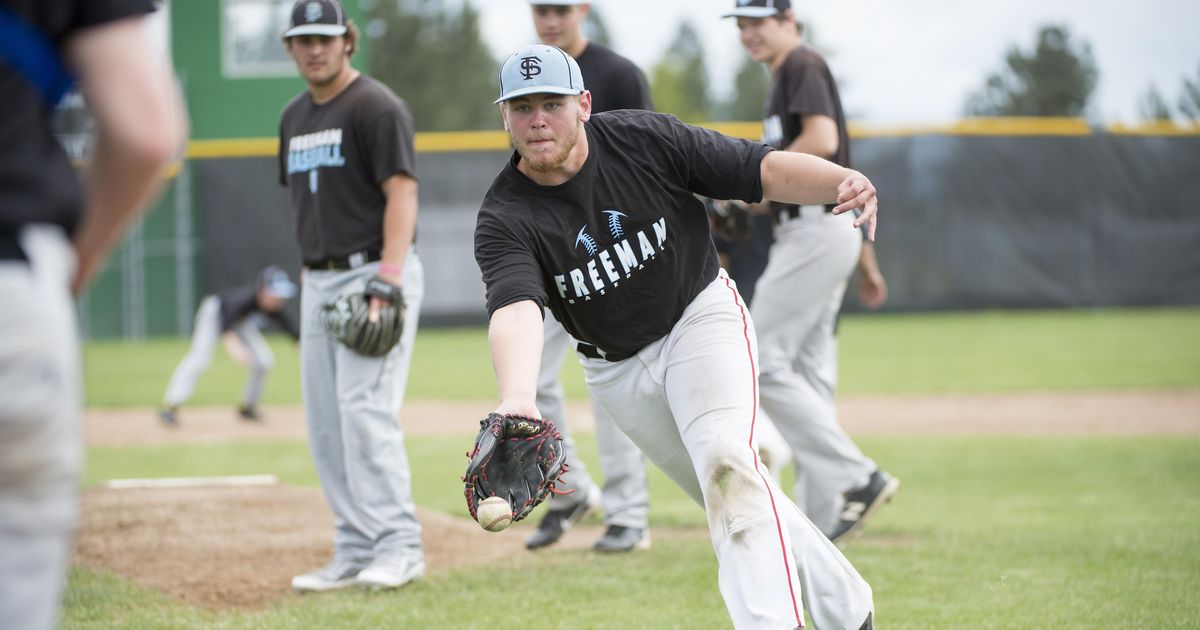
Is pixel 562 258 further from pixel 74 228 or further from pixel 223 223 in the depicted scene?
pixel 223 223

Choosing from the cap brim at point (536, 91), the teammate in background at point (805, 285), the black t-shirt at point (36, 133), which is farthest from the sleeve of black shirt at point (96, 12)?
the teammate in background at point (805, 285)

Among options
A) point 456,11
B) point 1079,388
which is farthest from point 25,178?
point 456,11

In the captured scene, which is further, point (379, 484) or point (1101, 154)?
point (1101, 154)

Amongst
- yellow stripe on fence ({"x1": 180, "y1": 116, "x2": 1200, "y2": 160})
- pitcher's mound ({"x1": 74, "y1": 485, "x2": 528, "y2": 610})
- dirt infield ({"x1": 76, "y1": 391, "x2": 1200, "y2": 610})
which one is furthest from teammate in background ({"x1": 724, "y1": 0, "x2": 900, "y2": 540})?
yellow stripe on fence ({"x1": 180, "y1": 116, "x2": 1200, "y2": 160})

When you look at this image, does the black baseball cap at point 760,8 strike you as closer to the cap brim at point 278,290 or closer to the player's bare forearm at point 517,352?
the player's bare forearm at point 517,352

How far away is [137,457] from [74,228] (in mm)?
7727

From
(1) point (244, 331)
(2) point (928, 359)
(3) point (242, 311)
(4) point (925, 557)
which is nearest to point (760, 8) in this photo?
(4) point (925, 557)

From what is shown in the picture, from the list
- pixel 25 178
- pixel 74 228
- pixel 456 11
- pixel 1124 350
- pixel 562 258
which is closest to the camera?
pixel 25 178

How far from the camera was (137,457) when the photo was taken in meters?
9.07

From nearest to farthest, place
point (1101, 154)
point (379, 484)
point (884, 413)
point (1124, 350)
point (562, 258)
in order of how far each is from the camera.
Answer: point (562, 258)
point (379, 484)
point (884, 413)
point (1124, 350)
point (1101, 154)

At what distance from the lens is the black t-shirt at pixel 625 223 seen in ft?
11.2

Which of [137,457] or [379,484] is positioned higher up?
[379,484]

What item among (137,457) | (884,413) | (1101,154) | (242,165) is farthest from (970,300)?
(137,457)

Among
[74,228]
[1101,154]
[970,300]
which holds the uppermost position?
[74,228]
